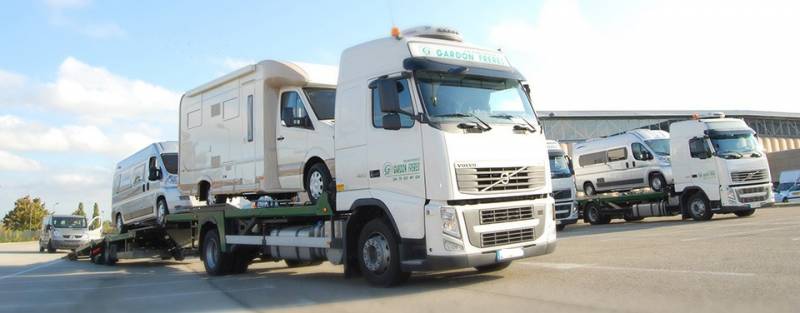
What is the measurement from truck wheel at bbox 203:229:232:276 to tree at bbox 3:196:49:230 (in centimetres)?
7862

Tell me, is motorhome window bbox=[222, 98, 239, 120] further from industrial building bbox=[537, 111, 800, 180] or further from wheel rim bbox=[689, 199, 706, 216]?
industrial building bbox=[537, 111, 800, 180]

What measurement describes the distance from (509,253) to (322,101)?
3.96 m

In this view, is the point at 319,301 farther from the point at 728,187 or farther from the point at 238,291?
the point at 728,187

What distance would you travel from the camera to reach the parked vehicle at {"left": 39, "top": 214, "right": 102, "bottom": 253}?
98.3 ft

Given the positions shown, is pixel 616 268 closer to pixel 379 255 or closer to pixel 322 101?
pixel 379 255

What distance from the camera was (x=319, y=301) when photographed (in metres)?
7.55

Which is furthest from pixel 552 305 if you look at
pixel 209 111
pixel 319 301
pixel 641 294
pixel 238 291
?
pixel 209 111

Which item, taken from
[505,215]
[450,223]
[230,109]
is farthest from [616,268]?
[230,109]

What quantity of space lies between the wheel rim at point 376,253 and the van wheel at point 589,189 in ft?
61.1

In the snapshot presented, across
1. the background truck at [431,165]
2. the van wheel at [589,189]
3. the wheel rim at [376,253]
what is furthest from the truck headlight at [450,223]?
the van wheel at [589,189]

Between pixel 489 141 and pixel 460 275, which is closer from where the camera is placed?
pixel 489 141

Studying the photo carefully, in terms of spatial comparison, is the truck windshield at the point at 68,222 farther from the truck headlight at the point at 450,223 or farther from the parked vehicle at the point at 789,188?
the parked vehicle at the point at 789,188

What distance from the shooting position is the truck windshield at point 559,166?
2044 cm

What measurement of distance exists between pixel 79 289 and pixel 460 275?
6.63 m
